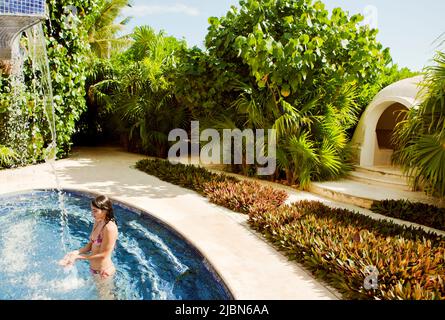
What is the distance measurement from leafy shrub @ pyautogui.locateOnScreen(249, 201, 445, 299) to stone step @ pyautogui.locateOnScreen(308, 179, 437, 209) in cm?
152

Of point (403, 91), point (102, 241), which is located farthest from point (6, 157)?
point (403, 91)

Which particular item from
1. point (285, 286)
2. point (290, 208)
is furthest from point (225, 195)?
point (285, 286)

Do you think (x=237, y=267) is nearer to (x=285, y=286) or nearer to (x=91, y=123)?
(x=285, y=286)

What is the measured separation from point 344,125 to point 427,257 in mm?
6946

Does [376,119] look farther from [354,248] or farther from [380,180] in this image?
[354,248]

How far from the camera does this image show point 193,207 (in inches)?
295

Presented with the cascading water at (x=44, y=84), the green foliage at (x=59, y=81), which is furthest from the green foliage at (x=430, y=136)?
the green foliage at (x=59, y=81)

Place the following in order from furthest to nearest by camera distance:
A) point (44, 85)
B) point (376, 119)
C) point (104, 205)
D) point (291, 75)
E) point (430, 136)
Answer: point (44, 85), point (376, 119), point (291, 75), point (430, 136), point (104, 205)

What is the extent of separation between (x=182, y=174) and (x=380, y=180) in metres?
5.19

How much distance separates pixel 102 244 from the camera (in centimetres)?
454

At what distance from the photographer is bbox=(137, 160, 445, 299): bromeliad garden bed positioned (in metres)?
4.03

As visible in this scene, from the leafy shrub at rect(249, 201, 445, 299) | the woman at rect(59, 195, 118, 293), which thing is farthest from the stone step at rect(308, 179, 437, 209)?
the woman at rect(59, 195, 118, 293)

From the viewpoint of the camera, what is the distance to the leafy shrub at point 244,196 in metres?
7.21

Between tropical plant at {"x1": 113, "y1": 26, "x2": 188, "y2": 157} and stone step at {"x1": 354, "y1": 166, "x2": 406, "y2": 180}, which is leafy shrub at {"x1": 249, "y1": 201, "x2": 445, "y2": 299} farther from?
tropical plant at {"x1": 113, "y1": 26, "x2": 188, "y2": 157}
